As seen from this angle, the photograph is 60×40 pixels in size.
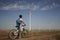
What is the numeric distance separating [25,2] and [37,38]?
0.52 metres

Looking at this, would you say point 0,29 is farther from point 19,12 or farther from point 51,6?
point 51,6

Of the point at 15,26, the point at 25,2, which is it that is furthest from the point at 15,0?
the point at 15,26

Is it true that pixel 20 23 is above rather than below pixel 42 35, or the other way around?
above

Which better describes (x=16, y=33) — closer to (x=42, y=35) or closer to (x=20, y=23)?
(x=20, y=23)

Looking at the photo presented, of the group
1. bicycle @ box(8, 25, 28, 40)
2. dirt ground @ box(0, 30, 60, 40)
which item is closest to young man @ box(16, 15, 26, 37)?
bicycle @ box(8, 25, 28, 40)

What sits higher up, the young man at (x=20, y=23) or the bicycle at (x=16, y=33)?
the young man at (x=20, y=23)

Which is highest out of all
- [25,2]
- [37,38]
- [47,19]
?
[25,2]

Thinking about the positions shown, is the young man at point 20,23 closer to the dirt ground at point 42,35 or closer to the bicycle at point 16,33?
the bicycle at point 16,33

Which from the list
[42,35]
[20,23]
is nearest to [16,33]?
[20,23]

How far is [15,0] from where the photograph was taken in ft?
10.4

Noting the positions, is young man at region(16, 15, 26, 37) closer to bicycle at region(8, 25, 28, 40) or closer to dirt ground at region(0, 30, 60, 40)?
bicycle at region(8, 25, 28, 40)

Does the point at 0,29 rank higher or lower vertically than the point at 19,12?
lower

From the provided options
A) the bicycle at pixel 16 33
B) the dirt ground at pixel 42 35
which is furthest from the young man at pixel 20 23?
the dirt ground at pixel 42 35

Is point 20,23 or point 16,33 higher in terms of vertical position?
point 20,23
